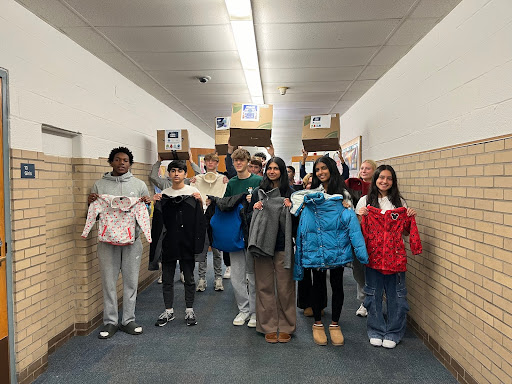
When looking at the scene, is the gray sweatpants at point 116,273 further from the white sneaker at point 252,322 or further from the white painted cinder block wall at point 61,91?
the white sneaker at point 252,322

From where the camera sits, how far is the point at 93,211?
315cm

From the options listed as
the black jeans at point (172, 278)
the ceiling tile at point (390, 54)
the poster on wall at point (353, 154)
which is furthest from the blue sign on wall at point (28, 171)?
the poster on wall at point (353, 154)

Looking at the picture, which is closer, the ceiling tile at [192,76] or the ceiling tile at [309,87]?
the ceiling tile at [192,76]

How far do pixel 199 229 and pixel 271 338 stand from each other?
1.18 metres

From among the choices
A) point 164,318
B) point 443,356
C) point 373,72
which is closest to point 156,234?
point 164,318

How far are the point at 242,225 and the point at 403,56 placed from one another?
2377mm

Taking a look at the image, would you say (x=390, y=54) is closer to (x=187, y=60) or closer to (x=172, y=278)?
(x=187, y=60)

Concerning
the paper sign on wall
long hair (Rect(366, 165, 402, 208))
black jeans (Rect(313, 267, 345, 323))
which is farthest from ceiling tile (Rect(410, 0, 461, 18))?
black jeans (Rect(313, 267, 345, 323))

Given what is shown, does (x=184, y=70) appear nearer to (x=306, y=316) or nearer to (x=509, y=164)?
(x=306, y=316)

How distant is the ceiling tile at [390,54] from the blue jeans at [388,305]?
2.10 meters

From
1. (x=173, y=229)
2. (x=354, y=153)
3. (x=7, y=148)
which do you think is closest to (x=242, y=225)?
(x=173, y=229)

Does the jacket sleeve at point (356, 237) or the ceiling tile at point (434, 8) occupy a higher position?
the ceiling tile at point (434, 8)

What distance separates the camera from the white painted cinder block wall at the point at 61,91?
8.21 ft

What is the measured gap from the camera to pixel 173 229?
3.39m
